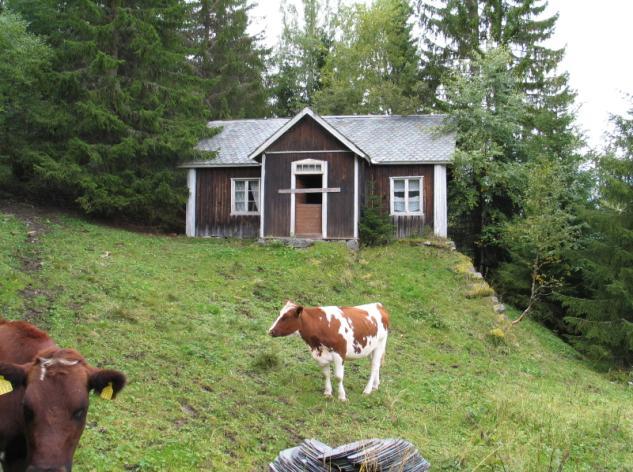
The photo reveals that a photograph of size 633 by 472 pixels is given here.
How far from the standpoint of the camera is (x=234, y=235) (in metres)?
24.8

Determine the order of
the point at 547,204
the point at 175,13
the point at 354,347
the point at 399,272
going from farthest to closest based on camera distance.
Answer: the point at 175,13, the point at 547,204, the point at 399,272, the point at 354,347

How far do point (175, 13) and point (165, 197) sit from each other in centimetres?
730

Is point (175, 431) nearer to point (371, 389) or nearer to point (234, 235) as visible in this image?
point (371, 389)

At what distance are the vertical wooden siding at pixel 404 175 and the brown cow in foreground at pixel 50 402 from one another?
2004cm

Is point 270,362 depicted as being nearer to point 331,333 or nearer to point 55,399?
point 331,333

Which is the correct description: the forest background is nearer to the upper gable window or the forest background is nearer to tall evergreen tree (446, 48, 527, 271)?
tall evergreen tree (446, 48, 527, 271)

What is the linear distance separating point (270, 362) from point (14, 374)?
6.64 meters

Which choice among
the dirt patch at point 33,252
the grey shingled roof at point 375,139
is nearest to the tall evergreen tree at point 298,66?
the grey shingled roof at point 375,139

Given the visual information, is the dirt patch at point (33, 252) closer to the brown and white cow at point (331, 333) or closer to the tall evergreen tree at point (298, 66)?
the brown and white cow at point (331, 333)

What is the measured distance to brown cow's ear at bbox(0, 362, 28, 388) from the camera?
4297 millimetres

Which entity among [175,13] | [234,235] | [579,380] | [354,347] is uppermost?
[175,13]

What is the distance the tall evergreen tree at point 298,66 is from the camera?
140 ft

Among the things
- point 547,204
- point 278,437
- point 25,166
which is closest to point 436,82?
point 547,204

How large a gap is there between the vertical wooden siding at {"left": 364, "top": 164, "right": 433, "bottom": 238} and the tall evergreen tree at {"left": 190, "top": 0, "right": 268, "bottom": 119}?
15.0 metres
